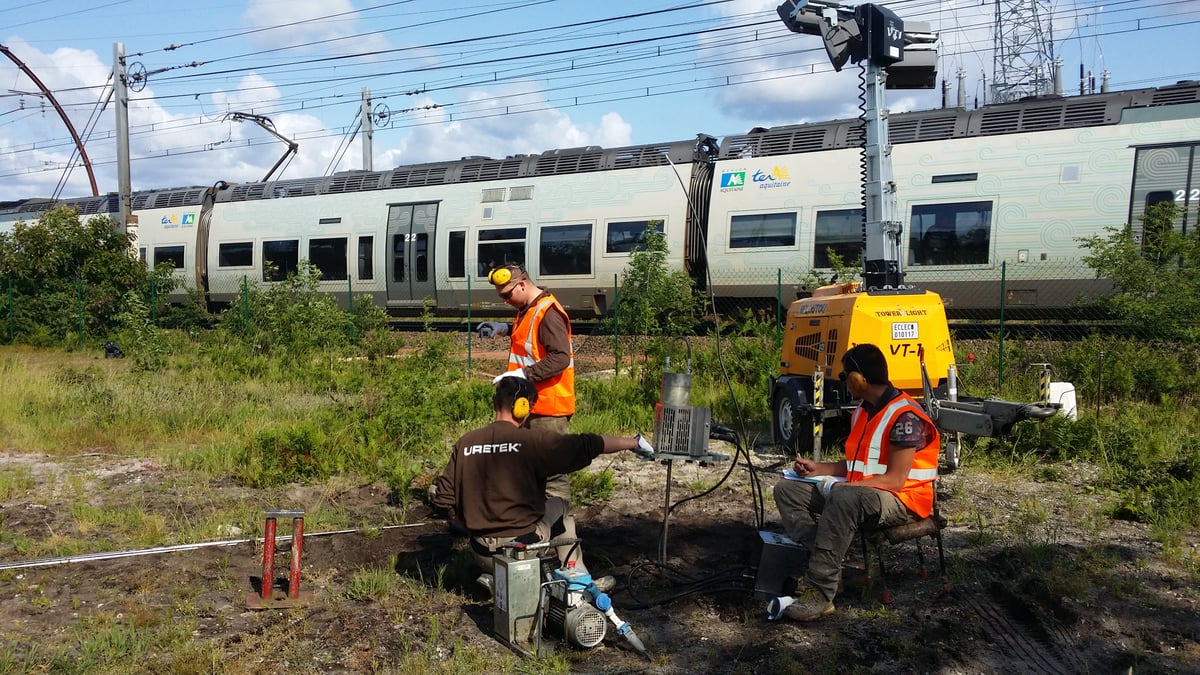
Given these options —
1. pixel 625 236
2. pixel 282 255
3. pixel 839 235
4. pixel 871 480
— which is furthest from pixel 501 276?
pixel 282 255

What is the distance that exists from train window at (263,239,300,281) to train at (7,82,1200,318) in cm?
7

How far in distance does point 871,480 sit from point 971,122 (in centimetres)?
1171

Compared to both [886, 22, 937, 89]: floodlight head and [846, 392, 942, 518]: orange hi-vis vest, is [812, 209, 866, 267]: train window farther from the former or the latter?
[846, 392, 942, 518]: orange hi-vis vest

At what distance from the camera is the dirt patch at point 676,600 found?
15.6 ft

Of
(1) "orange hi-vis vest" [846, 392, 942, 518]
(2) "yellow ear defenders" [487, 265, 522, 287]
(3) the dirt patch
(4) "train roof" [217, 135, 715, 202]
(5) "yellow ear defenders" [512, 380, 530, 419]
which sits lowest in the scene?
(3) the dirt patch

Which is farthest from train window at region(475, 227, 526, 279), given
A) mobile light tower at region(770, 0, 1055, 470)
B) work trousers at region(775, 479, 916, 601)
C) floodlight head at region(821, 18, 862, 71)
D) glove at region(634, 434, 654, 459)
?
work trousers at region(775, 479, 916, 601)

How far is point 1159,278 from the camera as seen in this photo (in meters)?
10.8

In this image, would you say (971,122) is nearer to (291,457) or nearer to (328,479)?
(328,479)

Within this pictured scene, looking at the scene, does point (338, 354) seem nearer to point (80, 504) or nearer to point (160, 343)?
point (160, 343)

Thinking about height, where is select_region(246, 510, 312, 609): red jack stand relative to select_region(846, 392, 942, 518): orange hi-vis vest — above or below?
below

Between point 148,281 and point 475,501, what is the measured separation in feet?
59.7

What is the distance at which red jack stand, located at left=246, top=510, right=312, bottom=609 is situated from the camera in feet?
18.0

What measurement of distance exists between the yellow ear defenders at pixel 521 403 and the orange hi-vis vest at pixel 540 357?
0.83 meters

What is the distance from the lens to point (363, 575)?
19.3ft
